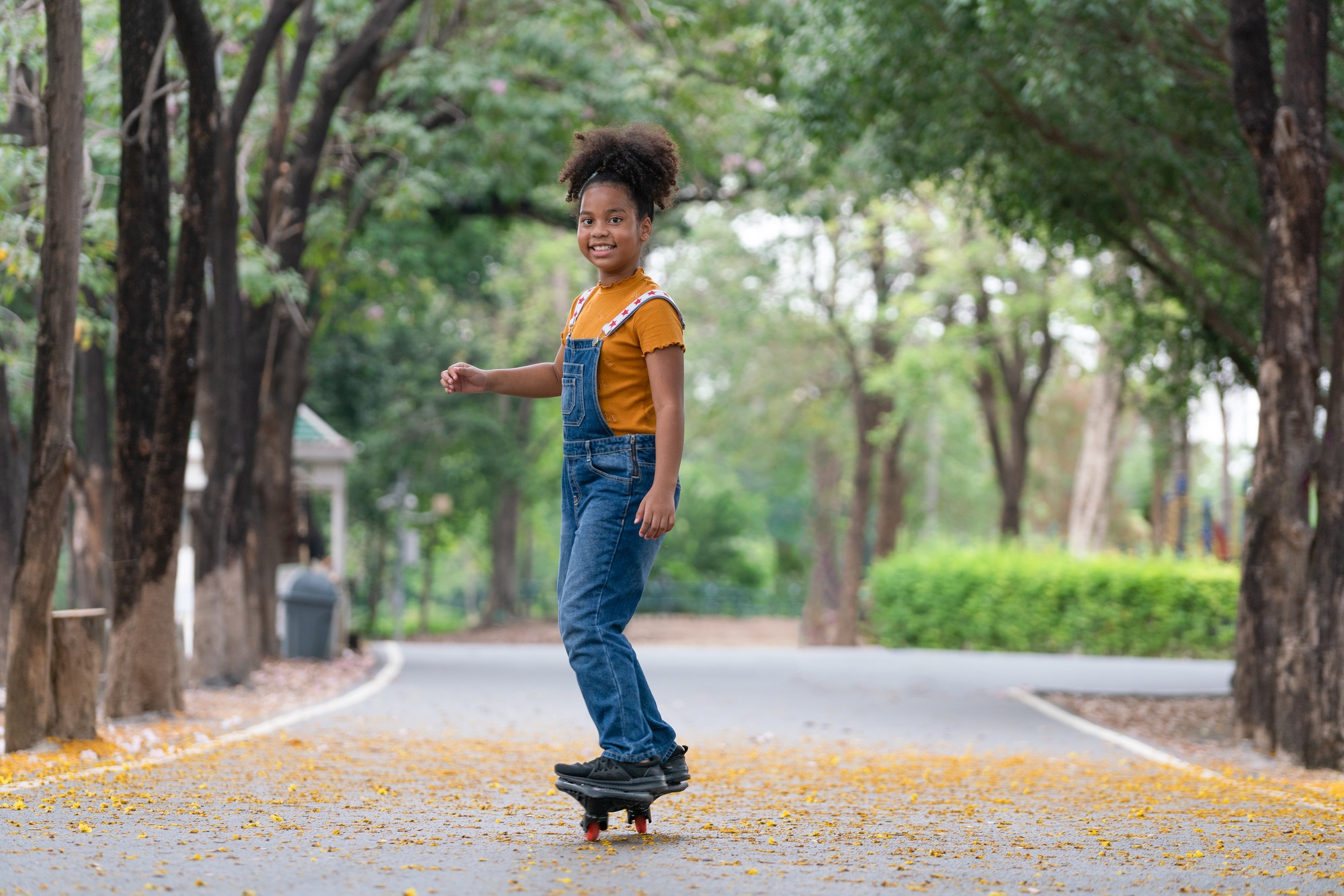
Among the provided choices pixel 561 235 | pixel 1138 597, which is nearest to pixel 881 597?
pixel 1138 597

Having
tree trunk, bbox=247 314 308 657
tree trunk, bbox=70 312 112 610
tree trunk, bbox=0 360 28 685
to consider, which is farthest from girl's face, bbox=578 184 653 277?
tree trunk, bbox=70 312 112 610

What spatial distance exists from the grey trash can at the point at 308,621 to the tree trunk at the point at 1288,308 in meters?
11.8

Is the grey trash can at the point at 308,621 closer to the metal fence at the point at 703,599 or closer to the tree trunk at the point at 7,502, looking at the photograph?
the tree trunk at the point at 7,502

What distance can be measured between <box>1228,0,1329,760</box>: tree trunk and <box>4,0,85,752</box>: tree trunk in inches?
270

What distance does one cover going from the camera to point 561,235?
122ft

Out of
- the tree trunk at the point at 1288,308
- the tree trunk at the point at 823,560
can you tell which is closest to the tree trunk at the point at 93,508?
the tree trunk at the point at 1288,308

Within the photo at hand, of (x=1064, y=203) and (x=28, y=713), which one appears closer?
(x=28, y=713)

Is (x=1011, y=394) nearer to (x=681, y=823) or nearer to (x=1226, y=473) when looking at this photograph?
(x=1226, y=473)

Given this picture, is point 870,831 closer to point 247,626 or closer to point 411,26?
point 247,626

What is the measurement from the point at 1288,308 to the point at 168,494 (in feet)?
23.5

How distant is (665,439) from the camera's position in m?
4.76

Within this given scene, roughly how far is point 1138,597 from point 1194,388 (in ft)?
25.9

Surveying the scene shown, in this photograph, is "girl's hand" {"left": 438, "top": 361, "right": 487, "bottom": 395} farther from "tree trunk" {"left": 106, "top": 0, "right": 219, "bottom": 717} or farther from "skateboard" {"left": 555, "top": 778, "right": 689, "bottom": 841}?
"tree trunk" {"left": 106, "top": 0, "right": 219, "bottom": 717}

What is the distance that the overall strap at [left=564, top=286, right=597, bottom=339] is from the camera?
5062 millimetres
